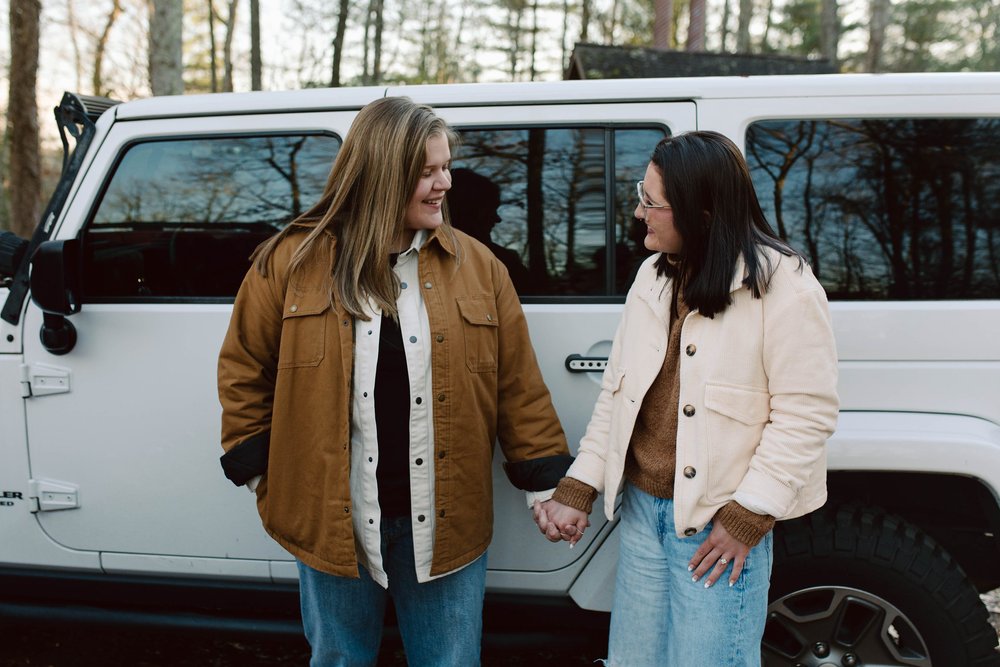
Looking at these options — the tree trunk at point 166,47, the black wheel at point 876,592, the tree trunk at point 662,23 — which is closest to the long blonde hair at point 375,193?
the black wheel at point 876,592

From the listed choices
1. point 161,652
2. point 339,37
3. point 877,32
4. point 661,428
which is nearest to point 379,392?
point 661,428

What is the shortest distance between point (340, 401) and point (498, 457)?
0.64 m

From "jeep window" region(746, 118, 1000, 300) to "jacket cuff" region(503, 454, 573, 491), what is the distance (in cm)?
96

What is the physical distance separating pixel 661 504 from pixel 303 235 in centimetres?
111

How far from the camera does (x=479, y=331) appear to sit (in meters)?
1.87

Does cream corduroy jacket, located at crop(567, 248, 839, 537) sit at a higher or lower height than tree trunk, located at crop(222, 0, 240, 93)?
lower

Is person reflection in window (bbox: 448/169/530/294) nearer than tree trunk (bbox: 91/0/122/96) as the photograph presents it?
A: Yes

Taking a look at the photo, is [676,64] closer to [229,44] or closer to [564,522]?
[564,522]

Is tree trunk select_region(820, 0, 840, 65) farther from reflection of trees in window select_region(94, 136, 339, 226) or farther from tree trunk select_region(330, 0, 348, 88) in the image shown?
reflection of trees in window select_region(94, 136, 339, 226)

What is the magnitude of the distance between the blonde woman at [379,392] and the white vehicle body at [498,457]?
1.29 ft

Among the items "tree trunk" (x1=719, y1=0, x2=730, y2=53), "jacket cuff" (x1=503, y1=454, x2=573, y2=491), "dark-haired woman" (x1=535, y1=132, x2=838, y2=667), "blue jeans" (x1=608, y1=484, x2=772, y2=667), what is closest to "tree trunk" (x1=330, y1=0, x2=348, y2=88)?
"tree trunk" (x1=719, y1=0, x2=730, y2=53)

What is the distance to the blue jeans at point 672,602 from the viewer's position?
1.64 meters

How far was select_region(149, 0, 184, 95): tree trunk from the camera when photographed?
26.0ft

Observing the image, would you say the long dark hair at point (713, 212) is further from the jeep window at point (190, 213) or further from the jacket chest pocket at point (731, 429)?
the jeep window at point (190, 213)
